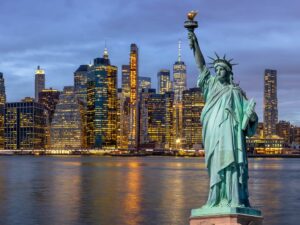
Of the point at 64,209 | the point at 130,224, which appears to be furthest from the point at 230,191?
the point at 64,209

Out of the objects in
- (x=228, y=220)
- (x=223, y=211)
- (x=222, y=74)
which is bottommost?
(x=228, y=220)

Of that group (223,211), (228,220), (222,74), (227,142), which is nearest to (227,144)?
(227,142)

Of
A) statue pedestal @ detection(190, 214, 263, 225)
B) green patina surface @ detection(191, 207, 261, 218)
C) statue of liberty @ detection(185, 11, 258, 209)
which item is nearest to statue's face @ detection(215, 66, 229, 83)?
statue of liberty @ detection(185, 11, 258, 209)

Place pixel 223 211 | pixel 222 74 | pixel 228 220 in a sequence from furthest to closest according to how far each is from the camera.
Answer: pixel 222 74 < pixel 223 211 < pixel 228 220

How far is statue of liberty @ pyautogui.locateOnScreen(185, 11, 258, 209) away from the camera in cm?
1046

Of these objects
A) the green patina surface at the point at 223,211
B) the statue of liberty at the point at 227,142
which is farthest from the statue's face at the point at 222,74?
the green patina surface at the point at 223,211

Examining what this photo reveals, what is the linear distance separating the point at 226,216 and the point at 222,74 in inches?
96.3

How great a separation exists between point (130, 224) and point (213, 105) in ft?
53.9

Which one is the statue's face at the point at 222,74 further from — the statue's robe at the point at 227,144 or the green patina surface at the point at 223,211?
the green patina surface at the point at 223,211

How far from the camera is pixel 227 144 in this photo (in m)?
10.5

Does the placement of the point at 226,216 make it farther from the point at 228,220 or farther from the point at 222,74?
the point at 222,74

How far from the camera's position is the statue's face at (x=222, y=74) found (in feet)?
36.5

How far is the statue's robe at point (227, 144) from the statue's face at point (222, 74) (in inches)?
9.6

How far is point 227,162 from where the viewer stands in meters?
10.4
